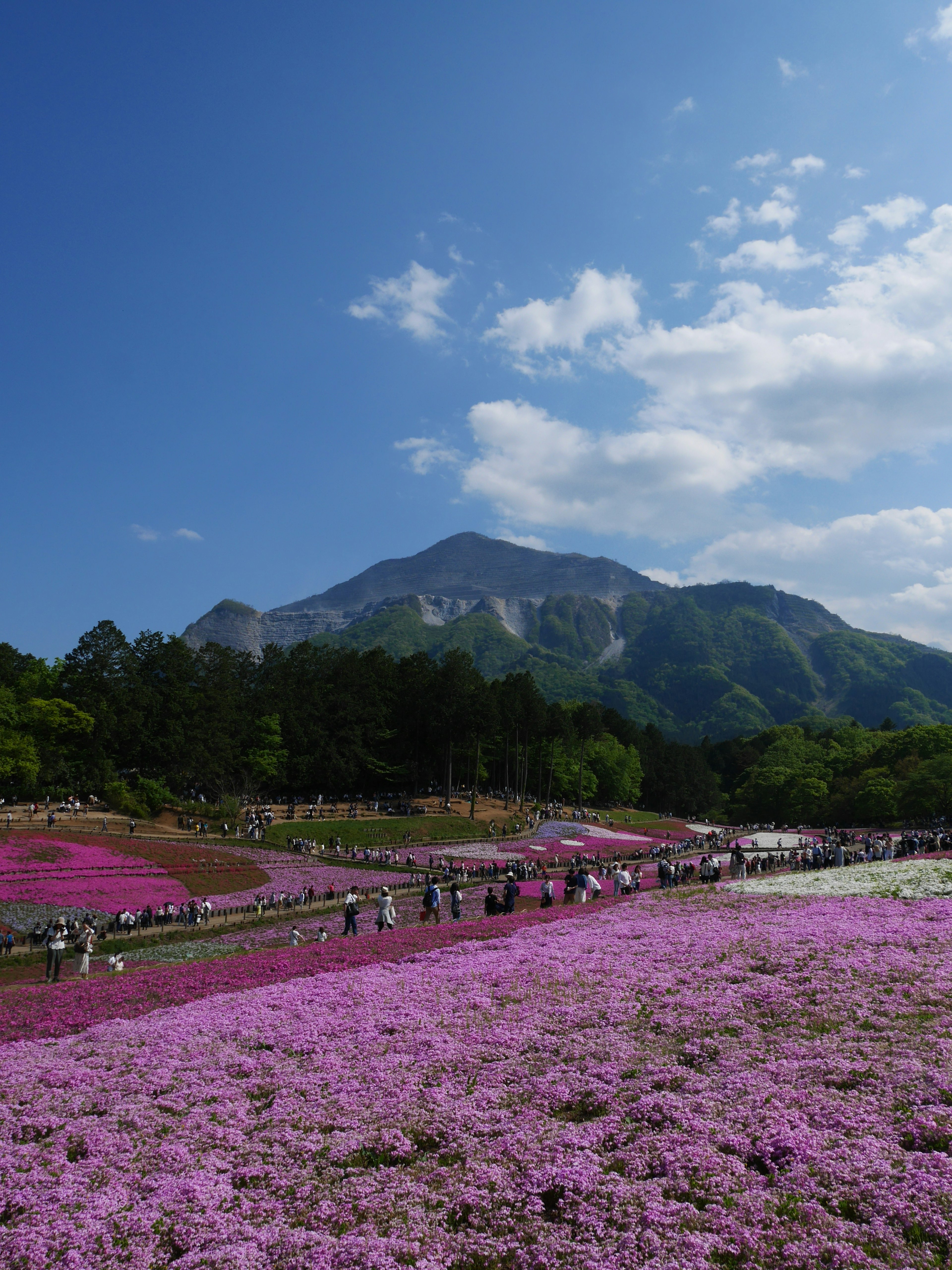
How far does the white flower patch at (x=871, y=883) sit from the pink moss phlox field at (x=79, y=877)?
1146 inches

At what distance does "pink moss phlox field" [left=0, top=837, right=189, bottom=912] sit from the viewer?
35594 mm

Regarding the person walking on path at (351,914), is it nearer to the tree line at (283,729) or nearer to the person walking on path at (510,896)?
the person walking on path at (510,896)

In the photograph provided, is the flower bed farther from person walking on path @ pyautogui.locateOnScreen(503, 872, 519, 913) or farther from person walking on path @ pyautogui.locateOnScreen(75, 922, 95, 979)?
person walking on path @ pyautogui.locateOnScreen(503, 872, 519, 913)

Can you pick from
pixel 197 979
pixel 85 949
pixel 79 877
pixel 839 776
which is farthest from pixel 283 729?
pixel 839 776

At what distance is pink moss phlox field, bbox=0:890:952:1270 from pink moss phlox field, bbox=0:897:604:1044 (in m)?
1.30

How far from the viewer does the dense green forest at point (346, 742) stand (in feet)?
209

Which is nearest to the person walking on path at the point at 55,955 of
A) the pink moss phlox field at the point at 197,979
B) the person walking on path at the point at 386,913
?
the pink moss phlox field at the point at 197,979

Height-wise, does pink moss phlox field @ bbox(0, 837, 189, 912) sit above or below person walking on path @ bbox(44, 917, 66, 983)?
below

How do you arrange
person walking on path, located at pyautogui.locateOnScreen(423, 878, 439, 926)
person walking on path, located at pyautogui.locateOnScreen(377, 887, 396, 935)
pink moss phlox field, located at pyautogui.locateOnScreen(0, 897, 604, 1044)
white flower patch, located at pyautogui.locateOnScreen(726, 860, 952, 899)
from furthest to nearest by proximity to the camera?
person walking on path, located at pyautogui.locateOnScreen(423, 878, 439, 926), person walking on path, located at pyautogui.locateOnScreen(377, 887, 396, 935), white flower patch, located at pyautogui.locateOnScreen(726, 860, 952, 899), pink moss phlox field, located at pyautogui.locateOnScreen(0, 897, 604, 1044)

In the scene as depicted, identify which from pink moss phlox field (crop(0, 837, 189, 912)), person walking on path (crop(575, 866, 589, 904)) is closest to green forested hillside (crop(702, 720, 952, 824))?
person walking on path (crop(575, 866, 589, 904))

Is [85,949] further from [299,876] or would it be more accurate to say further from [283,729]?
[283,729]

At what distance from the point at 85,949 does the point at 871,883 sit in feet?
86.7

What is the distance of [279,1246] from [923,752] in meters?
109

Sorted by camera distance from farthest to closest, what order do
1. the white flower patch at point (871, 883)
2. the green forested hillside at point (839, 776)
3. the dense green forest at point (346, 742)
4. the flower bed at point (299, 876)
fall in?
the green forested hillside at point (839, 776) → the dense green forest at point (346, 742) → the flower bed at point (299, 876) → the white flower patch at point (871, 883)
